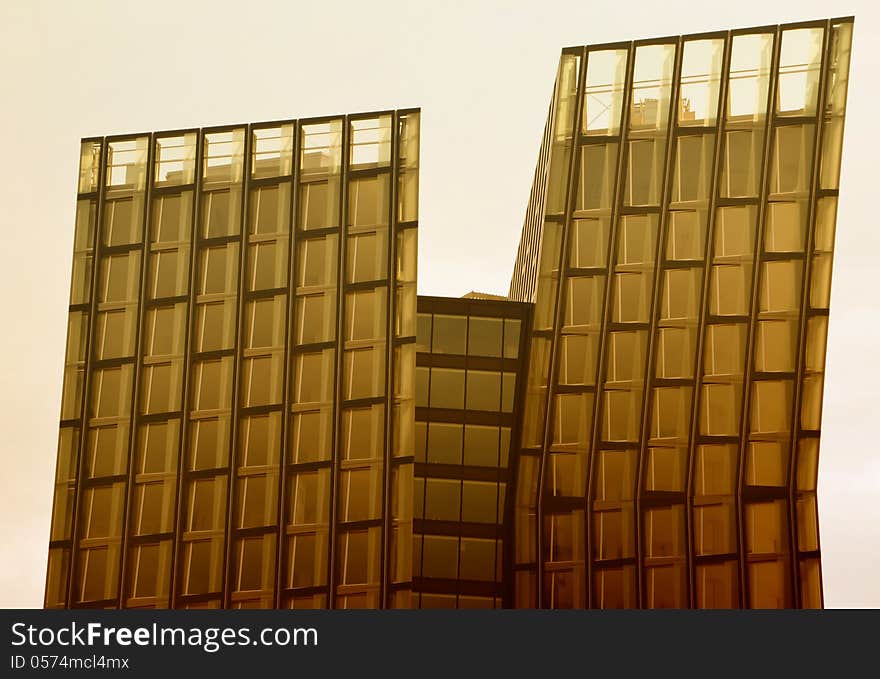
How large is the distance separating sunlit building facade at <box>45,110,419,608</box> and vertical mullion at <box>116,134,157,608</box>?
0.04 meters

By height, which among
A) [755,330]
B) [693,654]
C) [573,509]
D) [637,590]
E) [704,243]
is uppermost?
[704,243]

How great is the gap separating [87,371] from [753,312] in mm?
16656

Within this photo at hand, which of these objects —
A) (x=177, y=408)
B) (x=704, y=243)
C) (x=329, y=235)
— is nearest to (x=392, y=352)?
(x=329, y=235)

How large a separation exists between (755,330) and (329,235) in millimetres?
10811

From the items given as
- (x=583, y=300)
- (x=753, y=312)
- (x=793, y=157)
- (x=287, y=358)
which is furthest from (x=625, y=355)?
(x=287, y=358)

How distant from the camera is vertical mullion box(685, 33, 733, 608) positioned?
29.6 m

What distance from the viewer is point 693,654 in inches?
706

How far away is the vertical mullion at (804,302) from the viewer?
2895 centimetres

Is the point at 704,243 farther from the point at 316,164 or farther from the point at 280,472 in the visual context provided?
the point at 280,472

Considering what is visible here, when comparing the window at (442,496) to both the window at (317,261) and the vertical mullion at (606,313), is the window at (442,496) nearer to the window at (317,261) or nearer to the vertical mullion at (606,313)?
the vertical mullion at (606,313)

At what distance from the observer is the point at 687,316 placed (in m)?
30.1

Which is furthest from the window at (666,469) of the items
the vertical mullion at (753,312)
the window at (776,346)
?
the window at (776,346)

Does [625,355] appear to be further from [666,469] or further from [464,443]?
[464,443]

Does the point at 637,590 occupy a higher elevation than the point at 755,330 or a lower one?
→ lower
